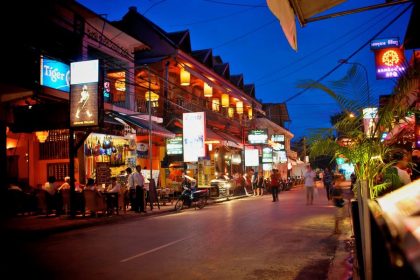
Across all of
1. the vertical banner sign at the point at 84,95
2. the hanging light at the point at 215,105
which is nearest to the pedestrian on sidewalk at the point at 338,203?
the vertical banner sign at the point at 84,95

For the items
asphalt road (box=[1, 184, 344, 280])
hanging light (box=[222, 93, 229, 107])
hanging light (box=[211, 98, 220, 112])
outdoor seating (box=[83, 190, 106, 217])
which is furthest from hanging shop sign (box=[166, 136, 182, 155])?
hanging light (box=[222, 93, 229, 107])

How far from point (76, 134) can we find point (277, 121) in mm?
52586

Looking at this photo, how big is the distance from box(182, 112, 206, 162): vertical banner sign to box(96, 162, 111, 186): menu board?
6.81 m

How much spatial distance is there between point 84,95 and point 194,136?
10682 mm

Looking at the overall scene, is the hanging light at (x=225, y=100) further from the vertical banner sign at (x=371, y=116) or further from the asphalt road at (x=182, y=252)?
the vertical banner sign at (x=371, y=116)

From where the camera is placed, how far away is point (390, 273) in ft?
12.8

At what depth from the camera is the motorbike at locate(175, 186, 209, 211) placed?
21.6 m

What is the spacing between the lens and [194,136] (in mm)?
26688

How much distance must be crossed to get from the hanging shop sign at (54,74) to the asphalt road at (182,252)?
257 inches

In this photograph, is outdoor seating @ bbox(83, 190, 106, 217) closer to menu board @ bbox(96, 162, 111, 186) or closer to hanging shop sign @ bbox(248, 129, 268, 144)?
menu board @ bbox(96, 162, 111, 186)

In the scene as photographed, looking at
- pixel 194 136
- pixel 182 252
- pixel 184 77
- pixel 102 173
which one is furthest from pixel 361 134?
pixel 184 77

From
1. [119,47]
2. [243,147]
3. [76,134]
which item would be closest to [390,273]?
[76,134]

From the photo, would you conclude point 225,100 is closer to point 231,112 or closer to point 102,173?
point 231,112

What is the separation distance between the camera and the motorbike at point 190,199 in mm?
21641
